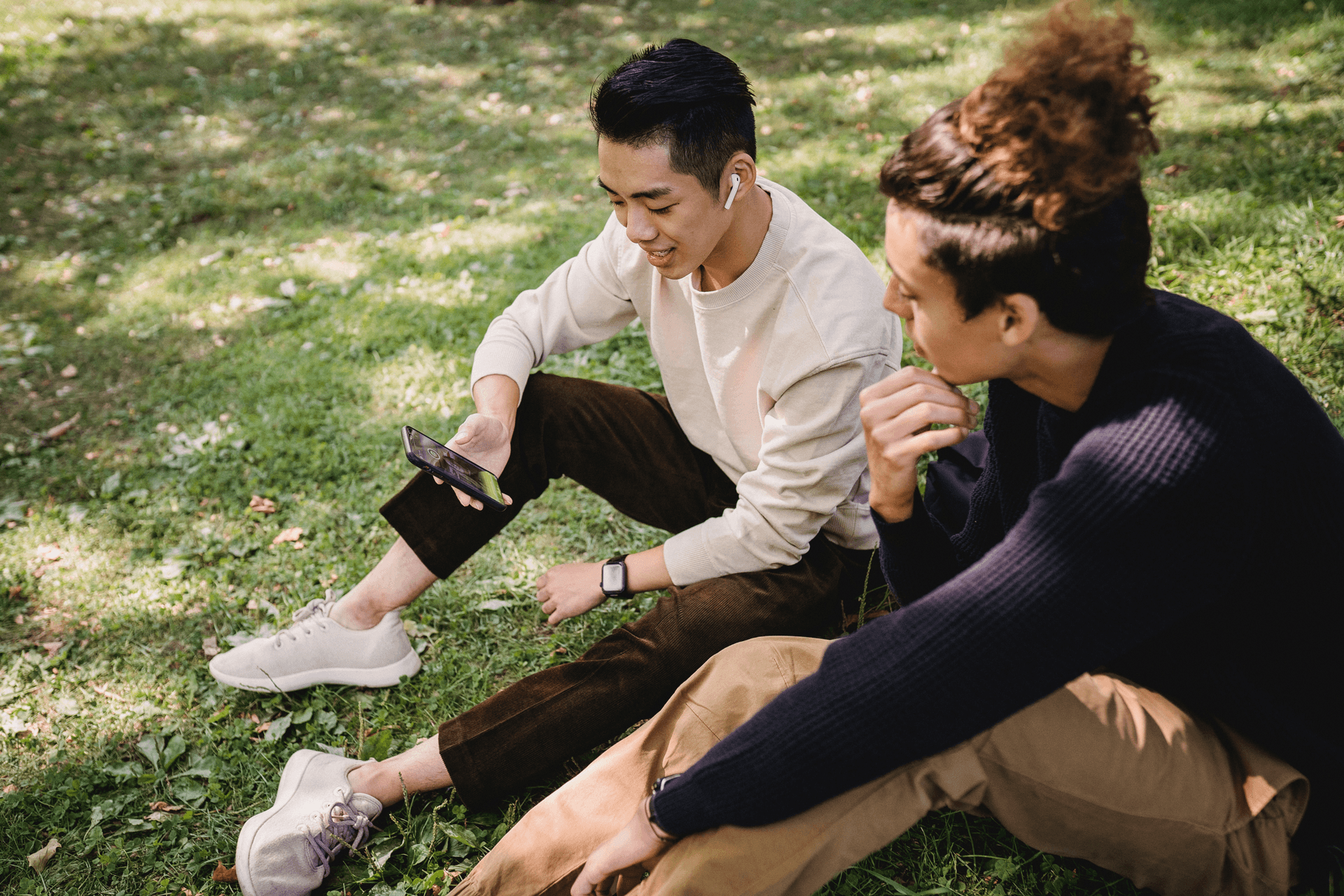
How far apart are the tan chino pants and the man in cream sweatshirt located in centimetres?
76

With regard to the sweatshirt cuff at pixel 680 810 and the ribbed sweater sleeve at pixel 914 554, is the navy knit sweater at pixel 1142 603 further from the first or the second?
the ribbed sweater sleeve at pixel 914 554

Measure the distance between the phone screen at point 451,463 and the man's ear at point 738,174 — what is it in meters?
1.13

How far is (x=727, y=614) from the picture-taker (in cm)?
239

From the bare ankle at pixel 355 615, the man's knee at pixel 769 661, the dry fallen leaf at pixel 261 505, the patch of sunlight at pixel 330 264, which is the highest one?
the man's knee at pixel 769 661

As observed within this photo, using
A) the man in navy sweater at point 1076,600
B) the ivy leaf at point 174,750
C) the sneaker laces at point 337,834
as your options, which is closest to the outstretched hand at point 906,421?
the man in navy sweater at point 1076,600

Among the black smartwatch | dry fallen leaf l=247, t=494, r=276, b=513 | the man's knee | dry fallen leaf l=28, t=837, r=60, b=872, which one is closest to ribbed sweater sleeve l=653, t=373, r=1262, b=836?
the man's knee

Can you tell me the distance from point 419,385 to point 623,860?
336cm

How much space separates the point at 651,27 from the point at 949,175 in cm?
910

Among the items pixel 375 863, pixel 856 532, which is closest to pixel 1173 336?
pixel 856 532

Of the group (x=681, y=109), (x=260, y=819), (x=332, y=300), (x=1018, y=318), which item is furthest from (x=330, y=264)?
(x=1018, y=318)

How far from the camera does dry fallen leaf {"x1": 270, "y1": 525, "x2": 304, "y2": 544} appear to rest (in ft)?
12.2

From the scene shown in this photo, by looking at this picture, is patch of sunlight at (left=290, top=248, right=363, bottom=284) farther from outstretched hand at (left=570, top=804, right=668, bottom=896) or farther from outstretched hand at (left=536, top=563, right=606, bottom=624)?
outstretched hand at (left=570, top=804, right=668, bottom=896)

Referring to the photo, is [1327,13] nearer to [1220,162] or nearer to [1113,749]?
[1220,162]

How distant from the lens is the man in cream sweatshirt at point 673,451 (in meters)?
2.35
